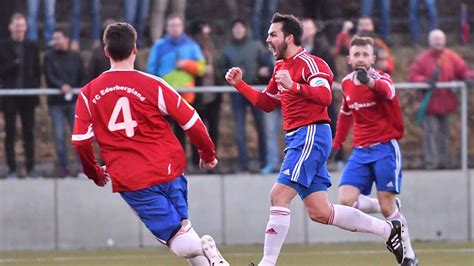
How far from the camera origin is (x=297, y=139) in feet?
33.6

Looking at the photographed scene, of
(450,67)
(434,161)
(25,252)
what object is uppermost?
(450,67)

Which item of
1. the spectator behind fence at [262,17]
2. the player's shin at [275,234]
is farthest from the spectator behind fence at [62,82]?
the player's shin at [275,234]

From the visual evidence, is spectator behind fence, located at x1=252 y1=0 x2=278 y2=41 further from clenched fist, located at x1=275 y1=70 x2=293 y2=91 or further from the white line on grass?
clenched fist, located at x1=275 y1=70 x2=293 y2=91

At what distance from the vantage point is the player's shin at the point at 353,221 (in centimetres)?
1041

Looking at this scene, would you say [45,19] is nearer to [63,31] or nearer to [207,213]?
[63,31]

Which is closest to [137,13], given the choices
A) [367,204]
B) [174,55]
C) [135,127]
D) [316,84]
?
[174,55]

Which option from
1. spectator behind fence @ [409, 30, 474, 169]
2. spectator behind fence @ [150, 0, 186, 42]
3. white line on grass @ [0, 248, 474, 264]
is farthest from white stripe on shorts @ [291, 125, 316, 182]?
spectator behind fence @ [150, 0, 186, 42]

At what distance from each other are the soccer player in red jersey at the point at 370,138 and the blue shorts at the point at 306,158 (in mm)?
1491

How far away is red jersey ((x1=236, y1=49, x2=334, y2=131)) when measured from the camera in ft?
32.3

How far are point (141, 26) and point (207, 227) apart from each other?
9.17 ft

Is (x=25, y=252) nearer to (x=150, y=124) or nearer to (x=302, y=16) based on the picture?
(x=302, y=16)

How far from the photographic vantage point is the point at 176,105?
8.67 m

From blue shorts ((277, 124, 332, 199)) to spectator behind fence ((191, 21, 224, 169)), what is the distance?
4.71 m

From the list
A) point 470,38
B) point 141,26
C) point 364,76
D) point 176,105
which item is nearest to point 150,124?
point 176,105
